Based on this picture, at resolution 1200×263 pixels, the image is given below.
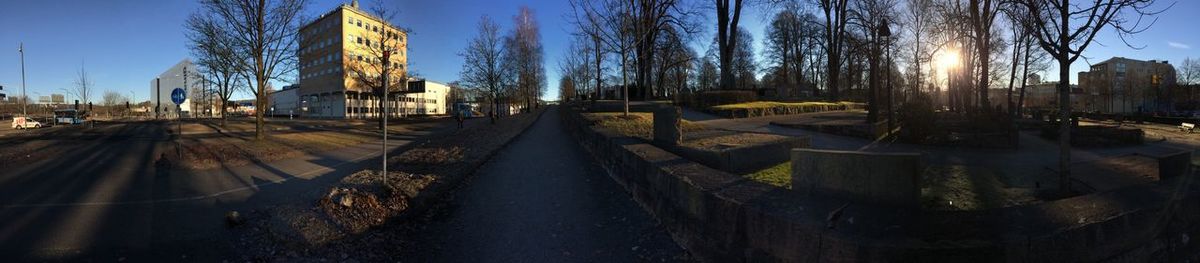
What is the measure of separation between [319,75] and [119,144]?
177 feet

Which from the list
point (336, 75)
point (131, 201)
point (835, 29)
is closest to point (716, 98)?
point (835, 29)

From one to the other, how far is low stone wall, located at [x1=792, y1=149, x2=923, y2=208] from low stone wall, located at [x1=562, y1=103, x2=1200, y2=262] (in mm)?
200

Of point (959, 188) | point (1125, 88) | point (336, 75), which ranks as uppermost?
point (336, 75)

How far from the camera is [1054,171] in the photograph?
30.2 feet

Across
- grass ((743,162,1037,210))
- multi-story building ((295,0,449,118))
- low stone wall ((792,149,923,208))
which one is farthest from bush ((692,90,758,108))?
multi-story building ((295,0,449,118))

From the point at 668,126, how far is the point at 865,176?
5.67m

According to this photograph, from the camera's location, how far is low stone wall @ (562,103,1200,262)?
303 centimetres

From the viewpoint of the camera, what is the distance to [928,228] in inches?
126

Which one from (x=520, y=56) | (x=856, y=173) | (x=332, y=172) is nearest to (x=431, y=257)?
(x=856, y=173)

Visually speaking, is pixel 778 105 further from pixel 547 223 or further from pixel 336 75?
pixel 336 75

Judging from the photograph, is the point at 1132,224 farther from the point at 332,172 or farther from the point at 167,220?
the point at 332,172

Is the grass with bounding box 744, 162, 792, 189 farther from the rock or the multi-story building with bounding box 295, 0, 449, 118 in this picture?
the multi-story building with bounding box 295, 0, 449, 118

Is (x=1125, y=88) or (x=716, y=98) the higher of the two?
(x=1125, y=88)

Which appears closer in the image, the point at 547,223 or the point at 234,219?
the point at 547,223
